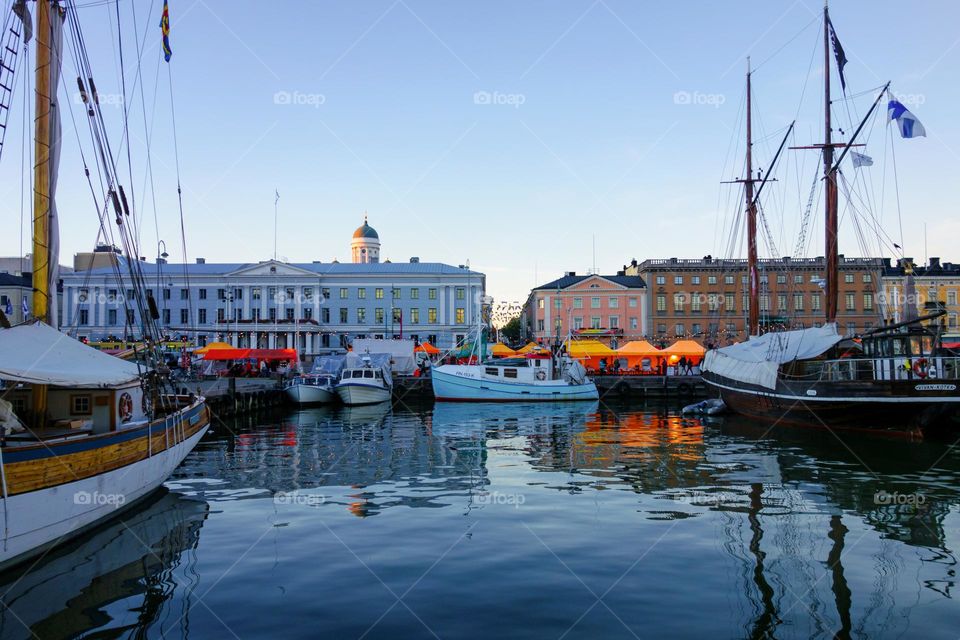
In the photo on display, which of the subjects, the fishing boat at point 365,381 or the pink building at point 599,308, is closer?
the fishing boat at point 365,381

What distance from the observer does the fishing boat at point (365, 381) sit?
166 ft

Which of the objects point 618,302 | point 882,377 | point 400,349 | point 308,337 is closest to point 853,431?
point 882,377

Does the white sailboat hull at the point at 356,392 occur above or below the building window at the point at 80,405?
below

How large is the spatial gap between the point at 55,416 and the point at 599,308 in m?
87.8

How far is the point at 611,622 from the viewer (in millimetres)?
9625

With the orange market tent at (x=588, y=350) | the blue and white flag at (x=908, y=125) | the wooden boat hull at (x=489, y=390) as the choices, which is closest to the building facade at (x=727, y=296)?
the orange market tent at (x=588, y=350)

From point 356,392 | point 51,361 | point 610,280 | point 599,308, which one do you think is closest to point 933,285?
point 610,280

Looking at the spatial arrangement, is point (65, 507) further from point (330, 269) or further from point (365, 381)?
point (330, 269)

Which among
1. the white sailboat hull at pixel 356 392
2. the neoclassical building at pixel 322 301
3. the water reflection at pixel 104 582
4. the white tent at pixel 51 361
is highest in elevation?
the neoclassical building at pixel 322 301

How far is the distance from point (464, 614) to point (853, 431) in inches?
1049

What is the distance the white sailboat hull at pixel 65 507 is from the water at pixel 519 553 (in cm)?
41

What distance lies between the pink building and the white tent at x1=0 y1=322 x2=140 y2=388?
85290 millimetres

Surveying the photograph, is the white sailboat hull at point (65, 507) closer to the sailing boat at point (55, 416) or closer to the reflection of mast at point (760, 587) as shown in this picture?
the sailing boat at point (55, 416)

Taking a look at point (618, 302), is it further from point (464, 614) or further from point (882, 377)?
point (464, 614)
